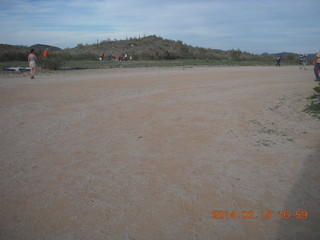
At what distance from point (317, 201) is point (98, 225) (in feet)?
8.65

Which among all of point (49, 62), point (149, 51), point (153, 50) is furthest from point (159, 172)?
point (153, 50)

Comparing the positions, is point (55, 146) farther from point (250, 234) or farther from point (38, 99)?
point (38, 99)

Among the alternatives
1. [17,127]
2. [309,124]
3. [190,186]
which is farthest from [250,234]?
[17,127]

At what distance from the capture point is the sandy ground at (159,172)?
123 inches

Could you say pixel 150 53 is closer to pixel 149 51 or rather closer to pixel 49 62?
pixel 149 51

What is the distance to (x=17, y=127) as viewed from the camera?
22.1ft

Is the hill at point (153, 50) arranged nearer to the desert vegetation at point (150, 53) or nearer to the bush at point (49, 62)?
the desert vegetation at point (150, 53)

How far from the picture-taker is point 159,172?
14.3ft
